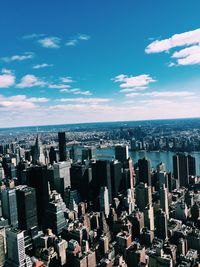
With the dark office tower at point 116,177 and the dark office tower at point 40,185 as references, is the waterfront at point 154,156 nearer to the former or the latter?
the dark office tower at point 116,177

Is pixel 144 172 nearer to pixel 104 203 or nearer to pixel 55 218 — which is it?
pixel 104 203

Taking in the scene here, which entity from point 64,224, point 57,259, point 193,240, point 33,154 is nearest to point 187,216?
point 193,240

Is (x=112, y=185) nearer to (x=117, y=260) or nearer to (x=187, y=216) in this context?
(x=187, y=216)

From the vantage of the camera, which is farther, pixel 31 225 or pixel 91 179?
pixel 91 179

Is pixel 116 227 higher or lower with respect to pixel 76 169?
lower

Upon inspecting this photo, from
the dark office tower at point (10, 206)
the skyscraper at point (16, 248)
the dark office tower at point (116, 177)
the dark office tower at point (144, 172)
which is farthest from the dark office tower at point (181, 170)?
the skyscraper at point (16, 248)
